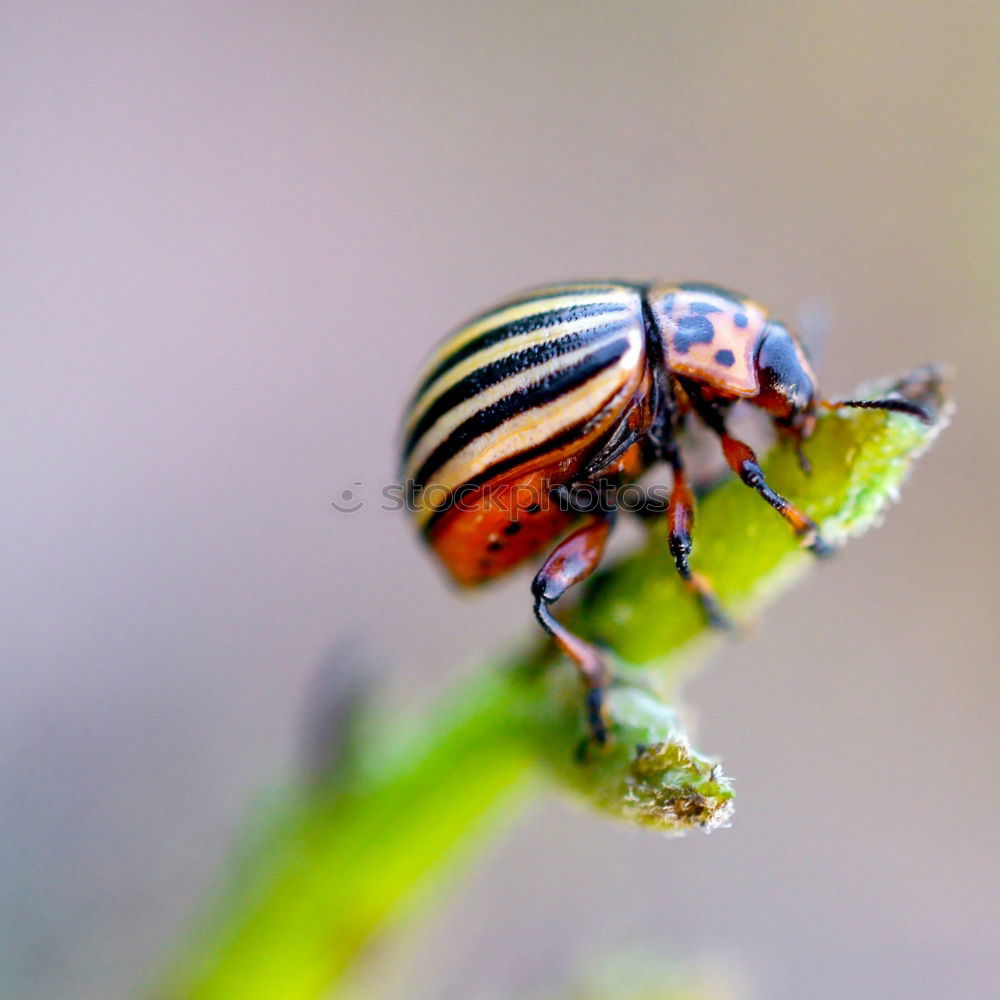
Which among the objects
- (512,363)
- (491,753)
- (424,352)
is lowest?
(424,352)

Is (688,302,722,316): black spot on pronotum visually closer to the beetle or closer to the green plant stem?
the beetle

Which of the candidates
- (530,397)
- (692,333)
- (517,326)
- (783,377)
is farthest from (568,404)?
(783,377)

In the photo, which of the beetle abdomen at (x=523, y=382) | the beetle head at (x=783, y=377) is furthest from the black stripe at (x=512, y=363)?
the beetle head at (x=783, y=377)

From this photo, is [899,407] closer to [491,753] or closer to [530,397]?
[491,753]

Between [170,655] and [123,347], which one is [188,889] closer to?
[170,655]

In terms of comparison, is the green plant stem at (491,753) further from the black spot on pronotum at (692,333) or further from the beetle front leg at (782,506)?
the black spot on pronotum at (692,333)

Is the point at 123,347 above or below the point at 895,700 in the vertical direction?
above

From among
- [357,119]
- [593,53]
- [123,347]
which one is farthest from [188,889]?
[593,53]
